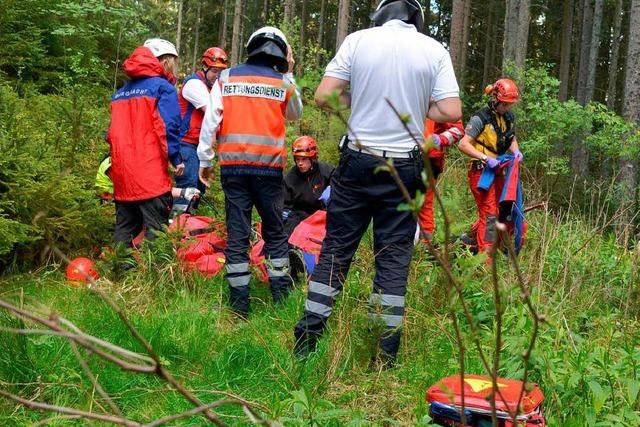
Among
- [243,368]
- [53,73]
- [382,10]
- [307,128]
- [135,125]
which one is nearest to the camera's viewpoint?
[243,368]

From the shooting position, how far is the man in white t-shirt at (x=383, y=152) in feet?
12.1

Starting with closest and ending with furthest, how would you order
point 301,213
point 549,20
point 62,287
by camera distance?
point 62,287
point 301,213
point 549,20

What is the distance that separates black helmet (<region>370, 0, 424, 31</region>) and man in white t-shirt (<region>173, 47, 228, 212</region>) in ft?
9.11

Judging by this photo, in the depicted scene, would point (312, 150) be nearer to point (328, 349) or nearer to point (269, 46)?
point (269, 46)

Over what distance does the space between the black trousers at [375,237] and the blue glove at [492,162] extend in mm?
2550

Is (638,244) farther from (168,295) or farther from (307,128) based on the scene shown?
(307,128)

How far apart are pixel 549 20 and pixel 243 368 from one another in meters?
33.1

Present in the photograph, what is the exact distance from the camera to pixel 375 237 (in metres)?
3.84

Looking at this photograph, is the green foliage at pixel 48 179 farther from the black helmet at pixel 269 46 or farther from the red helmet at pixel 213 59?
the black helmet at pixel 269 46

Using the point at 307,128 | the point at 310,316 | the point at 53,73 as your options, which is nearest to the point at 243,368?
the point at 310,316

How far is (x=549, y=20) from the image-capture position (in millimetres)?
32781

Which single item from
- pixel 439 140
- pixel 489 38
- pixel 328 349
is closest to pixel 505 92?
pixel 439 140

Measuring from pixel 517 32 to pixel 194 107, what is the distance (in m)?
10.5

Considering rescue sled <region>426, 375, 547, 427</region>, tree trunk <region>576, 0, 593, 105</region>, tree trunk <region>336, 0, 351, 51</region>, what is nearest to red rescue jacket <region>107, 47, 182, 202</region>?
rescue sled <region>426, 375, 547, 427</region>
